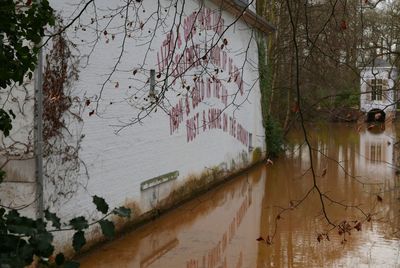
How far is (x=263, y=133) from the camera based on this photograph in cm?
2138

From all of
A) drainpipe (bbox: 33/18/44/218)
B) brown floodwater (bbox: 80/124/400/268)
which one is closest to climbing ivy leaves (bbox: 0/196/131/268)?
brown floodwater (bbox: 80/124/400/268)

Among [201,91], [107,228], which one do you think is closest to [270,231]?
[201,91]

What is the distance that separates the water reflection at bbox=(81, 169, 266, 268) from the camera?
891 cm

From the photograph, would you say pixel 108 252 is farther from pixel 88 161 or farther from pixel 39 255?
pixel 39 255

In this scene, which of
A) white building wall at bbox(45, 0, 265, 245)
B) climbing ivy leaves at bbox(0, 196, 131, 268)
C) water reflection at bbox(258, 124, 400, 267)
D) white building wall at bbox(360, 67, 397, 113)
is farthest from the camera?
water reflection at bbox(258, 124, 400, 267)

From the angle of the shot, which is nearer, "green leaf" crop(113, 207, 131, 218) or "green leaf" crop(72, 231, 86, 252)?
"green leaf" crop(72, 231, 86, 252)

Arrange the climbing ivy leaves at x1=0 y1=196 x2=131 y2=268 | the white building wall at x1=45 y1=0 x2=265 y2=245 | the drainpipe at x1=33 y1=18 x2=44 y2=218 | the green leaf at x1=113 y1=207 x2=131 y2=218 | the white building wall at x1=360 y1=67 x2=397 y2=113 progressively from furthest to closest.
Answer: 1. the white building wall at x1=45 y1=0 x2=265 y2=245
2. the drainpipe at x1=33 y1=18 x2=44 y2=218
3. the white building wall at x1=360 y1=67 x2=397 y2=113
4. the green leaf at x1=113 y1=207 x2=131 y2=218
5. the climbing ivy leaves at x1=0 y1=196 x2=131 y2=268

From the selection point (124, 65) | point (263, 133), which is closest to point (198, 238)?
point (124, 65)

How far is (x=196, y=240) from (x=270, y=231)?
1514 mm

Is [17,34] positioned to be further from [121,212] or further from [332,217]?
[332,217]

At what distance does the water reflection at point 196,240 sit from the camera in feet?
29.2

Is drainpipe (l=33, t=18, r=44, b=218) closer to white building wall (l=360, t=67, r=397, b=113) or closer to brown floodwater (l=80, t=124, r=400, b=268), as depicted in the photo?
brown floodwater (l=80, t=124, r=400, b=268)

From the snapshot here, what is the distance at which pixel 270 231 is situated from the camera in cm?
1095

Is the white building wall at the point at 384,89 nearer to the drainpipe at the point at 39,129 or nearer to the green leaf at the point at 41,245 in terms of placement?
the green leaf at the point at 41,245
